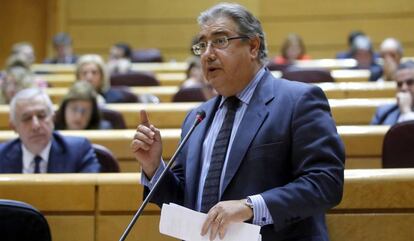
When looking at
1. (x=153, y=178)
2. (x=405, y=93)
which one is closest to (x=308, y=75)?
(x=405, y=93)

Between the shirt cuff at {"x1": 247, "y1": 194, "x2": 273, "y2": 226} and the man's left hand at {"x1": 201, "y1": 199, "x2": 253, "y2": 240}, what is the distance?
0.04 feet

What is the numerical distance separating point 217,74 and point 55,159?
1.25 meters

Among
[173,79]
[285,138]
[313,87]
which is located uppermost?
[313,87]

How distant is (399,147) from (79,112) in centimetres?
160

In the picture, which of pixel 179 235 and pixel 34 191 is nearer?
pixel 179 235

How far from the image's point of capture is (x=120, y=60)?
6.88 metres

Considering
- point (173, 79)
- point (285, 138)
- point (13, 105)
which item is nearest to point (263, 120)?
point (285, 138)

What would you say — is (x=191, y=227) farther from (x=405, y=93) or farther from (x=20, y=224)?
(x=405, y=93)

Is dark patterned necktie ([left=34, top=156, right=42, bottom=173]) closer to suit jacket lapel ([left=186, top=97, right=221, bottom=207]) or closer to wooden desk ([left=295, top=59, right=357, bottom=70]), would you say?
suit jacket lapel ([left=186, top=97, right=221, bottom=207])

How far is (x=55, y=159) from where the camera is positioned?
2.71 m

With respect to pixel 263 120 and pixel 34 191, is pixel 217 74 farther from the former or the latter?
pixel 34 191

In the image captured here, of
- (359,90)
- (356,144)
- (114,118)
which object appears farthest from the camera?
(359,90)

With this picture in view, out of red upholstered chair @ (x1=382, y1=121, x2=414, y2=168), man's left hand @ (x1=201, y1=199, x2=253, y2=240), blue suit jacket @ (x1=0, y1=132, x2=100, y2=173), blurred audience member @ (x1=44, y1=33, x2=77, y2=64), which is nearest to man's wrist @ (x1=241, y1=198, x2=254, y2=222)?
man's left hand @ (x1=201, y1=199, x2=253, y2=240)

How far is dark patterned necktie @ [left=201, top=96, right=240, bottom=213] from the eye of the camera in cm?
160
